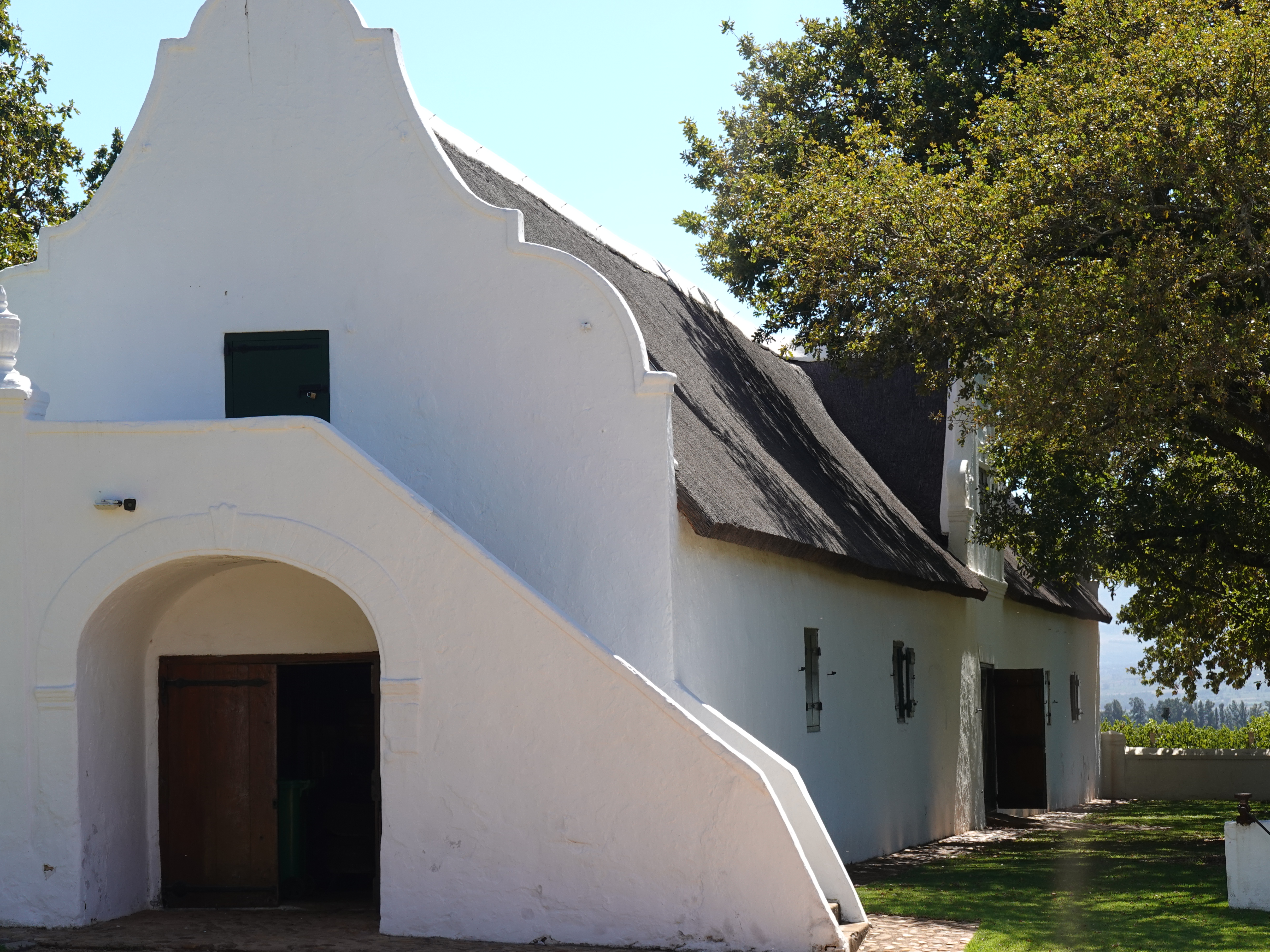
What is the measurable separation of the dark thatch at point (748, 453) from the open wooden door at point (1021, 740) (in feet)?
6.05

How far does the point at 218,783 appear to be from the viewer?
13.0m

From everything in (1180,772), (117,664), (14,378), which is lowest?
(1180,772)

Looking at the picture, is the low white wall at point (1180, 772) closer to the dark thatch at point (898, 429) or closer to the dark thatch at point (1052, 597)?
the dark thatch at point (1052, 597)

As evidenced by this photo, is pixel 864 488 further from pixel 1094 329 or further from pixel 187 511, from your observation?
pixel 187 511

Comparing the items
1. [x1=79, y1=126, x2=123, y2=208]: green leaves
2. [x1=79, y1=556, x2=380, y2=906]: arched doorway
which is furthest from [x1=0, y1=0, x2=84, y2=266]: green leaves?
[x1=79, y1=556, x2=380, y2=906]: arched doorway

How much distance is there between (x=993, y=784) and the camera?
77.9 feet

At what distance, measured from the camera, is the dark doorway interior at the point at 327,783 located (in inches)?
524

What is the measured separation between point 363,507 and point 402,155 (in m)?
4.10

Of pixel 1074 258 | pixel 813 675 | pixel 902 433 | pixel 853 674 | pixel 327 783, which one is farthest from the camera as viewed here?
pixel 902 433

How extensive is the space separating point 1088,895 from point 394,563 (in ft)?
24.2

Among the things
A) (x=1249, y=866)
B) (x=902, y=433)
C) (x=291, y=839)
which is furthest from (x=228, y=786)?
(x=902, y=433)

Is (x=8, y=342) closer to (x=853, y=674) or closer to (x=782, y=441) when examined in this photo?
(x=782, y=441)

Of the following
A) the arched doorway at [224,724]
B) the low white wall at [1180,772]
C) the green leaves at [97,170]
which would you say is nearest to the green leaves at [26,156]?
the green leaves at [97,170]

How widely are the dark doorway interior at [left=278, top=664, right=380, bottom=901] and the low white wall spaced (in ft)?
58.4
